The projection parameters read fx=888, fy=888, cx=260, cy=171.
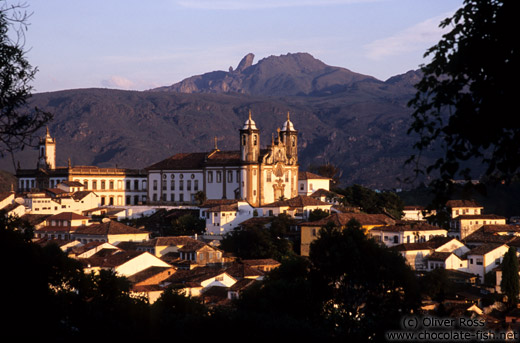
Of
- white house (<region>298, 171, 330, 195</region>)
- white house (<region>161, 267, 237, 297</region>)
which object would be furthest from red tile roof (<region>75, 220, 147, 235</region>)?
white house (<region>298, 171, 330, 195</region>)

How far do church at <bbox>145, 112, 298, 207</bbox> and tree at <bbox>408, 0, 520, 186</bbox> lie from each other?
6766cm

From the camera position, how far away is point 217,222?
73938mm

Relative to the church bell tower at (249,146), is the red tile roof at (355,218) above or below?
below

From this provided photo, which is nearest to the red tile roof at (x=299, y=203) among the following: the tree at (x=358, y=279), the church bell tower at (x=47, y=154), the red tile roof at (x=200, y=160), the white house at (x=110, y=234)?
the red tile roof at (x=200, y=160)

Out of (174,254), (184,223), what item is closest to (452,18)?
(174,254)

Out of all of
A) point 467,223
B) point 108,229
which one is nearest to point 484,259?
point 467,223

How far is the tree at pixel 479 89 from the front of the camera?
37.2 ft

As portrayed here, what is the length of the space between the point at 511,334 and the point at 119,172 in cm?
6807

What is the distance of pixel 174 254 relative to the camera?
66000 millimetres

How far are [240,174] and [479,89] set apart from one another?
232ft

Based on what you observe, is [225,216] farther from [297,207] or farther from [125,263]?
[125,263]

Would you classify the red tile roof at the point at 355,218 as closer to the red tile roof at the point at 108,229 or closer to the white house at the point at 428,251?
the white house at the point at 428,251

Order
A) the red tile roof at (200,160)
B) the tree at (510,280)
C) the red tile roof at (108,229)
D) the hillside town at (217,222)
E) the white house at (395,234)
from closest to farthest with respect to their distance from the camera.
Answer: the tree at (510,280) → the hillside town at (217,222) → the white house at (395,234) → the red tile roof at (108,229) → the red tile roof at (200,160)

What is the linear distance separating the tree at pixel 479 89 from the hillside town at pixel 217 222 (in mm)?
33222
